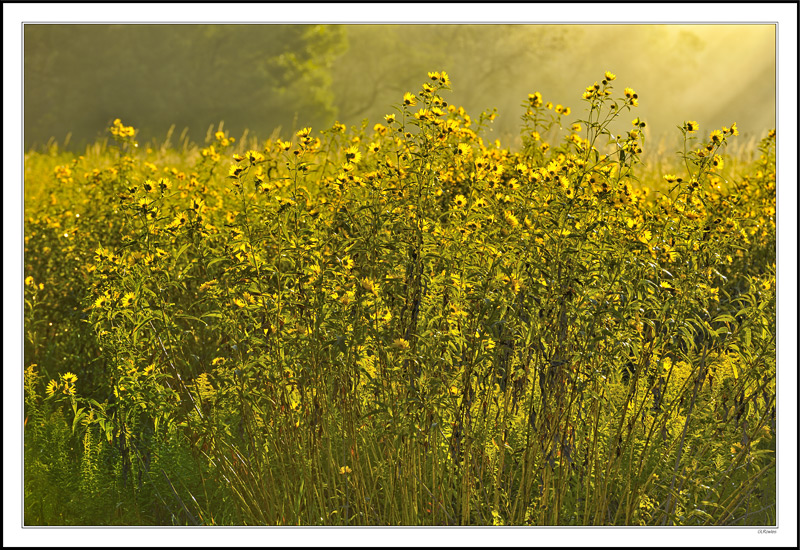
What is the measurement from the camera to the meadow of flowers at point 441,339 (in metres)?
3.04

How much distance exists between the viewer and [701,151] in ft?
10.2

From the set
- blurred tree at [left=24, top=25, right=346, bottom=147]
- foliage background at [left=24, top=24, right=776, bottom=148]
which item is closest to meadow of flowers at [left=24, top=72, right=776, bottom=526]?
foliage background at [left=24, top=24, right=776, bottom=148]

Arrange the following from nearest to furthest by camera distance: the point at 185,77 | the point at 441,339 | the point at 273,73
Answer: the point at 441,339 → the point at 185,77 → the point at 273,73

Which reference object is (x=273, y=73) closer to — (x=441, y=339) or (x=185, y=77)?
(x=185, y=77)

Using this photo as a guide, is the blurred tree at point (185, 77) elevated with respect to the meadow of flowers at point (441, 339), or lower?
elevated

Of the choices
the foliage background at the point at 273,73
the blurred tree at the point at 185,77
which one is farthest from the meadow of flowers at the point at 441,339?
the blurred tree at the point at 185,77

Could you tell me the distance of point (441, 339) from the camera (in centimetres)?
291

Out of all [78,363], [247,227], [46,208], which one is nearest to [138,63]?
[46,208]

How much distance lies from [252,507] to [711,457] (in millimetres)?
1996

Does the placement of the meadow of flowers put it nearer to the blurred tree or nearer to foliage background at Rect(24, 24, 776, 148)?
foliage background at Rect(24, 24, 776, 148)

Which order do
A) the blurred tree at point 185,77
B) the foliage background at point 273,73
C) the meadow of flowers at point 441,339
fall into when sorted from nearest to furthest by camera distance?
the meadow of flowers at point 441,339 < the foliage background at point 273,73 < the blurred tree at point 185,77

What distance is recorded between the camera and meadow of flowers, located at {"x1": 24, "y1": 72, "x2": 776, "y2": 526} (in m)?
3.04

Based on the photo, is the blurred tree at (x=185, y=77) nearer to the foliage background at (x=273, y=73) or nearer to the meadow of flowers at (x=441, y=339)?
the foliage background at (x=273, y=73)

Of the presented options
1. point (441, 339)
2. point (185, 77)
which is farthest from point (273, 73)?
point (441, 339)
